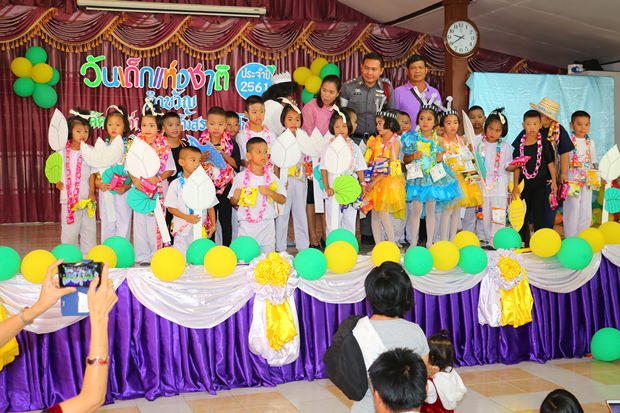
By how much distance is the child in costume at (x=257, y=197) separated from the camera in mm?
4598

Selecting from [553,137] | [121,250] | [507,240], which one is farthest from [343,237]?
[553,137]

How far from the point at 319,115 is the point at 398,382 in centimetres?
407

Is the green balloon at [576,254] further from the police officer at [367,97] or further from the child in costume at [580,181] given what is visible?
the police officer at [367,97]

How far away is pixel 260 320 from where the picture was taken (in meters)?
3.88

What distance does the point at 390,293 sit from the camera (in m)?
2.33

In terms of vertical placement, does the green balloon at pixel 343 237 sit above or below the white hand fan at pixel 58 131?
below

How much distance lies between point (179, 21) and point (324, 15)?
1.91 m

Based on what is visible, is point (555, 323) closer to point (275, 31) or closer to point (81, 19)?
point (275, 31)

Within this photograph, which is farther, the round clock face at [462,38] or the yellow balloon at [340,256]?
the round clock face at [462,38]

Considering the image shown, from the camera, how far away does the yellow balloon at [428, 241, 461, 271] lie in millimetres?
4184

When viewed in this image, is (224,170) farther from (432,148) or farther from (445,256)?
(445,256)

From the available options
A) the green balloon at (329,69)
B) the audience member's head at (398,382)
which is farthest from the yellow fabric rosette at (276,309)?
the green balloon at (329,69)

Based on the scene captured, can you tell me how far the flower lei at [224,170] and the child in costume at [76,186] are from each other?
86cm

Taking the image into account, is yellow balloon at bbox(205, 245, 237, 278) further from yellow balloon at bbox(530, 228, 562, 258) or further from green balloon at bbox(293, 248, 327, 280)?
yellow balloon at bbox(530, 228, 562, 258)
